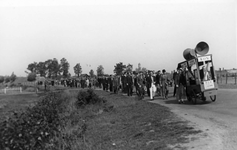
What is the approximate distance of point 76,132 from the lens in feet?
28.5

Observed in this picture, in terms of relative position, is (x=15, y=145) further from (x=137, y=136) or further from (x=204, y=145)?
(x=204, y=145)

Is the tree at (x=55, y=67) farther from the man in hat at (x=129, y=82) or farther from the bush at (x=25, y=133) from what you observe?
the bush at (x=25, y=133)

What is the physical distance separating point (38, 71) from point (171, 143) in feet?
344

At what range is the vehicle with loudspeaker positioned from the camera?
12.6m

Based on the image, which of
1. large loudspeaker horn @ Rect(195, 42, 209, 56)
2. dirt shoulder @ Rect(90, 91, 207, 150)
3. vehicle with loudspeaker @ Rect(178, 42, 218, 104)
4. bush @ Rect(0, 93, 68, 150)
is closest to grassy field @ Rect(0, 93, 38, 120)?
dirt shoulder @ Rect(90, 91, 207, 150)

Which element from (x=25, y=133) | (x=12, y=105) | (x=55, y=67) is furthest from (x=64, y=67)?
(x=25, y=133)

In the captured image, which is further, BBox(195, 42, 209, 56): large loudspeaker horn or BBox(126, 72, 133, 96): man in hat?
BBox(126, 72, 133, 96): man in hat

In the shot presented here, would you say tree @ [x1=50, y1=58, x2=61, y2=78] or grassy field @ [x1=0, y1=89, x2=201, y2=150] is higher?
tree @ [x1=50, y1=58, x2=61, y2=78]

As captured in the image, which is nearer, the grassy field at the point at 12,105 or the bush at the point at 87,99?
the grassy field at the point at 12,105

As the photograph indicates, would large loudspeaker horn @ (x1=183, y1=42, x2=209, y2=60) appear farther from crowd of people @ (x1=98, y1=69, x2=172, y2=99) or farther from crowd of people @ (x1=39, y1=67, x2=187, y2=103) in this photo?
crowd of people @ (x1=98, y1=69, x2=172, y2=99)

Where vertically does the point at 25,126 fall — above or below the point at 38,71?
below

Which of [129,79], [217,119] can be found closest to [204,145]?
[217,119]

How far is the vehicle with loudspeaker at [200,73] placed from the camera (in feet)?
41.2

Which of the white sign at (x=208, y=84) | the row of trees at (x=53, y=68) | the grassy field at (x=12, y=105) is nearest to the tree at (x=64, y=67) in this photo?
the row of trees at (x=53, y=68)
